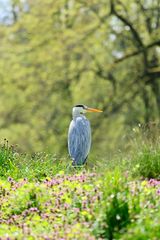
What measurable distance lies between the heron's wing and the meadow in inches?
42.2

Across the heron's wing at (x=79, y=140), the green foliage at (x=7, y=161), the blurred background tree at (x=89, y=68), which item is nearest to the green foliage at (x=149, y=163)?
the heron's wing at (x=79, y=140)

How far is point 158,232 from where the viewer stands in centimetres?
550

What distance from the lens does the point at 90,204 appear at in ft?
21.8

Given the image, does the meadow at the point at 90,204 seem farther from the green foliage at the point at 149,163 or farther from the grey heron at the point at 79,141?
the grey heron at the point at 79,141

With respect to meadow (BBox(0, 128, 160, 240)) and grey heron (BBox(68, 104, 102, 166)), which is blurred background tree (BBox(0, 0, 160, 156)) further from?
meadow (BBox(0, 128, 160, 240))

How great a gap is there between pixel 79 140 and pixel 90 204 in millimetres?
3501

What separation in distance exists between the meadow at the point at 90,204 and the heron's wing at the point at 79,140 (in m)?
1.07

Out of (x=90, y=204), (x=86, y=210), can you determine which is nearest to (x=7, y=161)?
(x=90, y=204)

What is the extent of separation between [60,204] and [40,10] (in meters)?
20.0

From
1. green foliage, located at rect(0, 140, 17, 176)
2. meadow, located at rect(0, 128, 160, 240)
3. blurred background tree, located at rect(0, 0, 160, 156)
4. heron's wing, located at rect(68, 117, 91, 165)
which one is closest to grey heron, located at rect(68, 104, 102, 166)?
heron's wing, located at rect(68, 117, 91, 165)

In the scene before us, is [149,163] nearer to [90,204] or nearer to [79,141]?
[79,141]

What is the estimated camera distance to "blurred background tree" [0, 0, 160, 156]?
2502 centimetres

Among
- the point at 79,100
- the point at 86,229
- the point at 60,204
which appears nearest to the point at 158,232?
the point at 86,229

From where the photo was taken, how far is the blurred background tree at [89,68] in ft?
82.1
